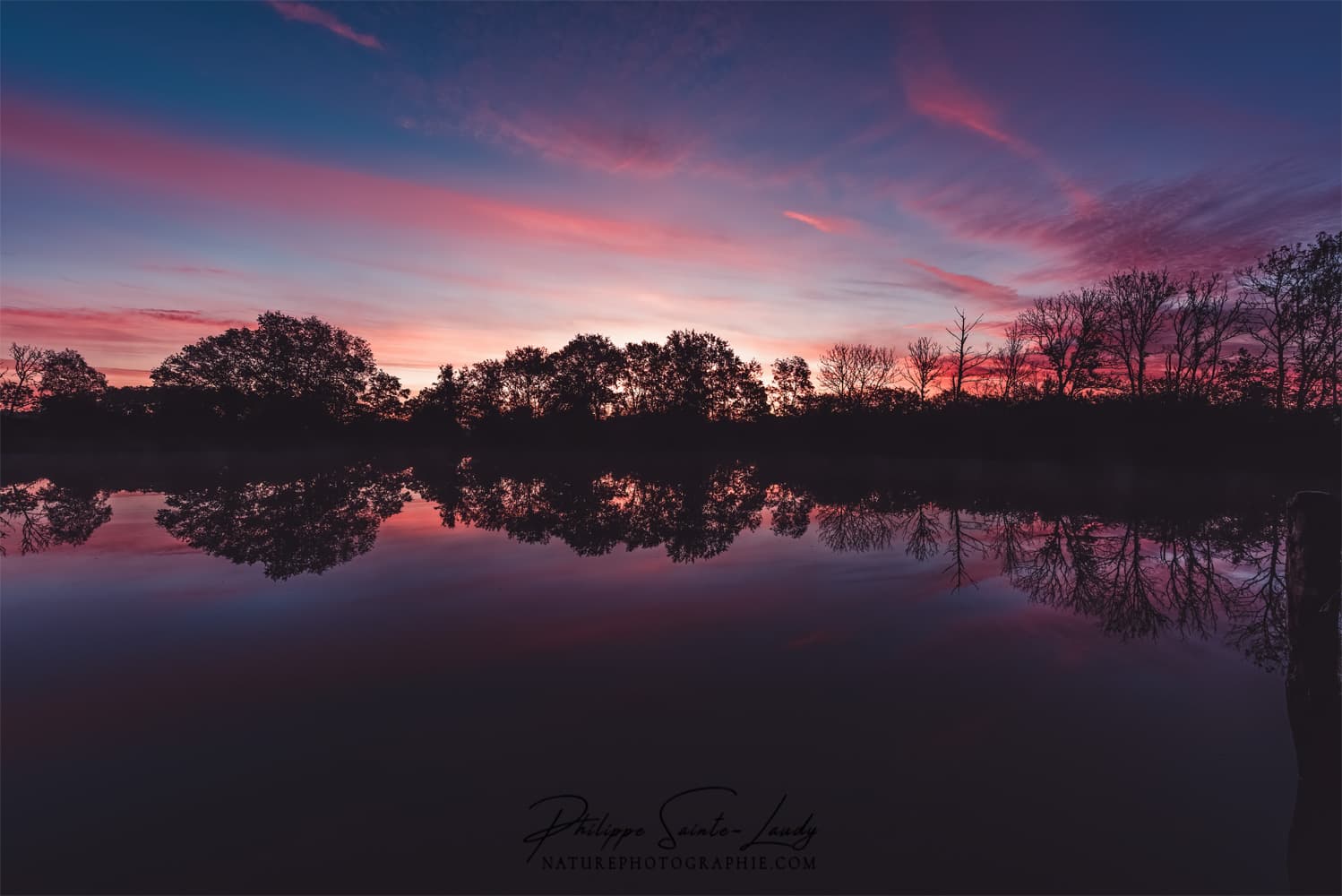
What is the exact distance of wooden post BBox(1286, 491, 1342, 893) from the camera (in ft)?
16.4

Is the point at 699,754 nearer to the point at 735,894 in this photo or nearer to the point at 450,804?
the point at 735,894

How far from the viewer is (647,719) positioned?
6012 mm

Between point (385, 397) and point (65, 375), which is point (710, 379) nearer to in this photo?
point (385, 397)

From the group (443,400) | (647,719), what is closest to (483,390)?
(443,400)

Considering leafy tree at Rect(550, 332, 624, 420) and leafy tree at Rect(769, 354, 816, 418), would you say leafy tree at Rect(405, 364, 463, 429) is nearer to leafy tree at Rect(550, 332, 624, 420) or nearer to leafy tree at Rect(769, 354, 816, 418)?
leafy tree at Rect(550, 332, 624, 420)

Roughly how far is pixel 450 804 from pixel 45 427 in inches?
3022

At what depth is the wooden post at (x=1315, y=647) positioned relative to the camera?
5008 millimetres

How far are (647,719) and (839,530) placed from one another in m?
12.0

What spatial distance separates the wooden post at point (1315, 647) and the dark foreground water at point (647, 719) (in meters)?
0.33

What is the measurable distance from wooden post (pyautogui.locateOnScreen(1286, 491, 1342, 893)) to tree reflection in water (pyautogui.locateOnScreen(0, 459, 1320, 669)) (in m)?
3.32

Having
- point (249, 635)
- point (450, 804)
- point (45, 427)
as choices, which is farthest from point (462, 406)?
point (450, 804)

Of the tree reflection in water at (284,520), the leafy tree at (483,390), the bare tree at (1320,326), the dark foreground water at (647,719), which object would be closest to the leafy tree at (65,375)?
the leafy tree at (483,390)
